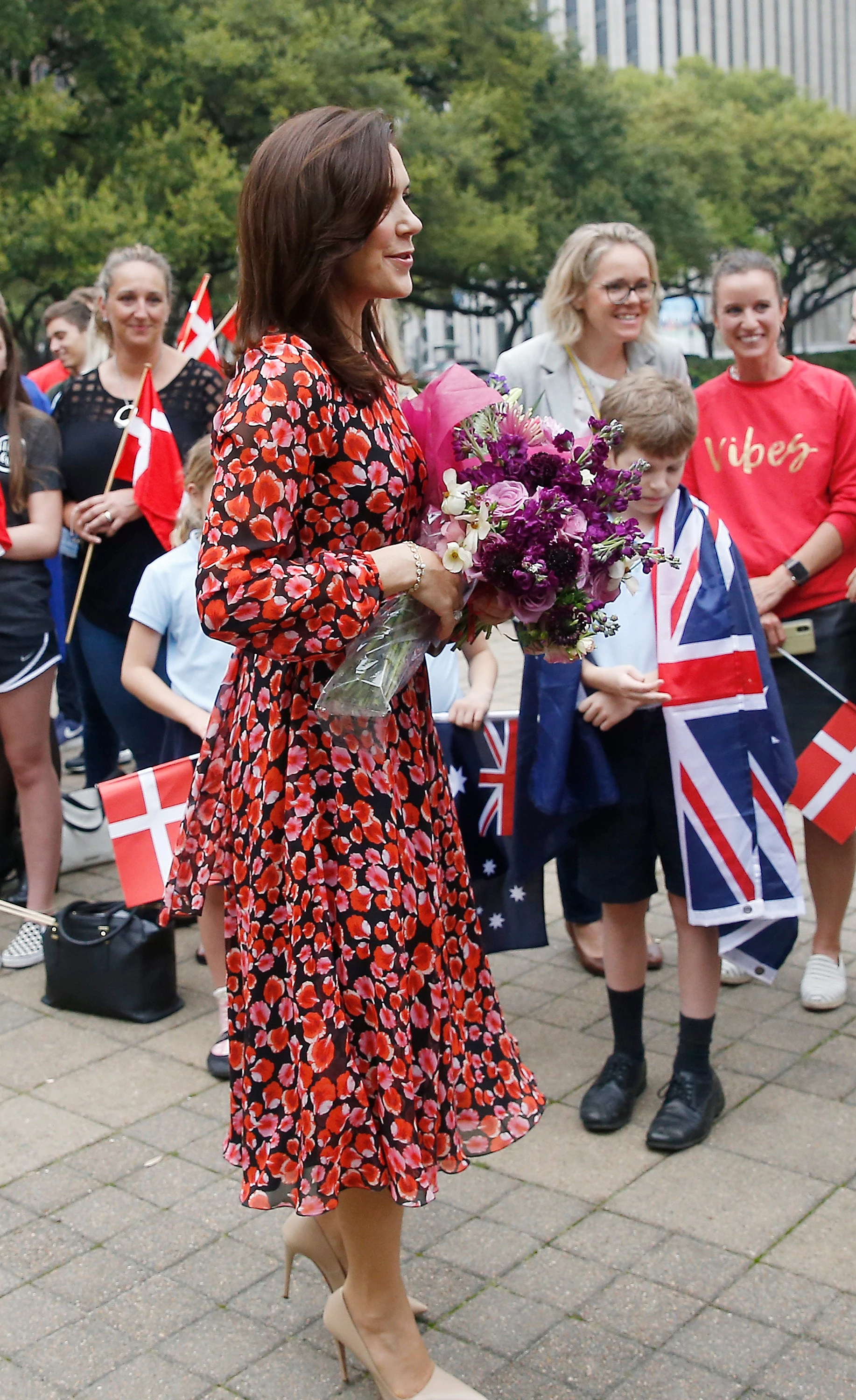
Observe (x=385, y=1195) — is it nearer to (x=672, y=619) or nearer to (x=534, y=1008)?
(x=672, y=619)

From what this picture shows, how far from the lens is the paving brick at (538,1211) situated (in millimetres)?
3133

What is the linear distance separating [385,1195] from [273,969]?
45cm

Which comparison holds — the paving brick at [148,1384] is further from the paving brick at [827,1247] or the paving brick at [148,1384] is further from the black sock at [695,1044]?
the black sock at [695,1044]

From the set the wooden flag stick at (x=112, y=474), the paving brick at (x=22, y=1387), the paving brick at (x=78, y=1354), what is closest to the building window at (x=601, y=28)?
the wooden flag stick at (x=112, y=474)

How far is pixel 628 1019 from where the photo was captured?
364cm

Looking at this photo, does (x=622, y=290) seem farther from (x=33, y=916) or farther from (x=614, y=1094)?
(x=33, y=916)

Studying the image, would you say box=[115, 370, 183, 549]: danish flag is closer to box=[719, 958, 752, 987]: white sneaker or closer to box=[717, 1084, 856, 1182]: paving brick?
box=[719, 958, 752, 987]: white sneaker

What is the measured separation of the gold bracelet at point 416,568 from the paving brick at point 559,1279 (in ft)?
4.97

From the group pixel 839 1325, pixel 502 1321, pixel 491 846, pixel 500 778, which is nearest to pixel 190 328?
pixel 500 778

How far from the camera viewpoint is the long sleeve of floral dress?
210cm

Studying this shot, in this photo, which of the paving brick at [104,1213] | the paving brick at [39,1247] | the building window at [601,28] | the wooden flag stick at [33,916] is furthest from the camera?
the building window at [601,28]

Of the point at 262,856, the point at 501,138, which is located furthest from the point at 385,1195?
the point at 501,138

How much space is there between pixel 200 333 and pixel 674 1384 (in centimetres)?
499

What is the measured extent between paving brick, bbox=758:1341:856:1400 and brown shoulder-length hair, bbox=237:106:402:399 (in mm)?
1870
